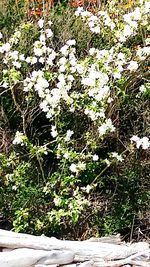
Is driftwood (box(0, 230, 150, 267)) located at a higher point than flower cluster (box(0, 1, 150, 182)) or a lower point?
lower

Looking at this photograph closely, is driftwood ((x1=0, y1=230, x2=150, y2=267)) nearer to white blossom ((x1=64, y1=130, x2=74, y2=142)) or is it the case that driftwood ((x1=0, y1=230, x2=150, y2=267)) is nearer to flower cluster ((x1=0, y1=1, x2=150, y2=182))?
flower cluster ((x1=0, y1=1, x2=150, y2=182))

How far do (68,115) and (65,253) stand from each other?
46.1 inches

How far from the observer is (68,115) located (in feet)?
15.3

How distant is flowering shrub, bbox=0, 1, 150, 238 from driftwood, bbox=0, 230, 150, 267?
0.30m

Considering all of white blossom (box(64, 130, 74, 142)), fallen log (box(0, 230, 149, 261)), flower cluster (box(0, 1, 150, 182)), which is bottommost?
fallen log (box(0, 230, 149, 261))

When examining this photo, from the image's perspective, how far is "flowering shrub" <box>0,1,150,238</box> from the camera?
431cm

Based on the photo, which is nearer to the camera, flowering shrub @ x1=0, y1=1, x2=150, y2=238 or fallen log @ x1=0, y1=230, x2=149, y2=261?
fallen log @ x1=0, y1=230, x2=149, y2=261

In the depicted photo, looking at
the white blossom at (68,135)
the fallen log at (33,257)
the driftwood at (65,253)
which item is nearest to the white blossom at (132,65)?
the white blossom at (68,135)

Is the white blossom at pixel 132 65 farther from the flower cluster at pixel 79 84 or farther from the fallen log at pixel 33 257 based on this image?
the fallen log at pixel 33 257

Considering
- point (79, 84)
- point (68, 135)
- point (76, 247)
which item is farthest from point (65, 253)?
point (79, 84)

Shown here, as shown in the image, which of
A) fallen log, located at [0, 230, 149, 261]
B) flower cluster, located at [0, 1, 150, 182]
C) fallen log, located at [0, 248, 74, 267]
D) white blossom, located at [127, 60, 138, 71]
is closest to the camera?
fallen log, located at [0, 248, 74, 267]

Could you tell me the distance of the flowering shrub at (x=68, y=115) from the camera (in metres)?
4.31

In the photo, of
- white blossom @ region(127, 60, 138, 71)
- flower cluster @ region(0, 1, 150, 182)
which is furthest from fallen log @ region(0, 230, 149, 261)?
white blossom @ region(127, 60, 138, 71)

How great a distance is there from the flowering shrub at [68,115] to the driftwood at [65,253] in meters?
0.30
